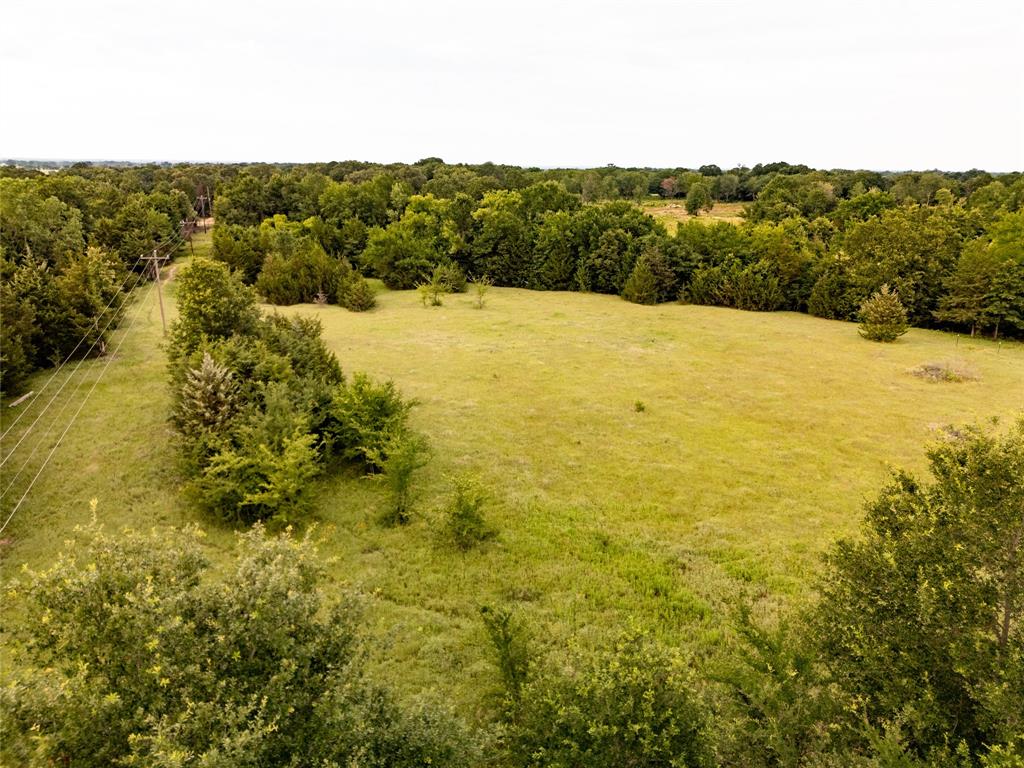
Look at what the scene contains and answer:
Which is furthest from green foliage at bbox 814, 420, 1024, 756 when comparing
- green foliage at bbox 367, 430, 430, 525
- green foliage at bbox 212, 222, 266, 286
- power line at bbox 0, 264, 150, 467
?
green foliage at bbox 212, 222, 266, 286

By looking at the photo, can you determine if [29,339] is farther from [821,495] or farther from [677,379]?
[821,495]

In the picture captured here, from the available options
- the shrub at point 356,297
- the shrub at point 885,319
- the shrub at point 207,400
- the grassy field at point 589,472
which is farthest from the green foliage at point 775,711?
the shrub at point 356,297

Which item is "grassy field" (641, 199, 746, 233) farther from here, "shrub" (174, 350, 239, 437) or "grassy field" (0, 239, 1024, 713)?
"shrub" (174, 350, 239, 437)

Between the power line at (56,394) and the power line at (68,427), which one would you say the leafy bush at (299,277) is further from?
the power line at (68,427)

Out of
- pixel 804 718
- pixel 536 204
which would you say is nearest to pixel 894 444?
pixel 804 718

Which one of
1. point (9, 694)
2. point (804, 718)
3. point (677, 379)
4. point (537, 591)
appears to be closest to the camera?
point (9, 694)

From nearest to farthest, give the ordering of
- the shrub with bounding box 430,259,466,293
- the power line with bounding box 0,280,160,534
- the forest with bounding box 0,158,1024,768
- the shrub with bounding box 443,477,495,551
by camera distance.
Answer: the forest with bounding box 0,158,1024,768 < the shrub with bounding box 443,477,495,551 < the power line with bounding box 0,280,160,534 < the shrub with bounding box 430,259,466,293
